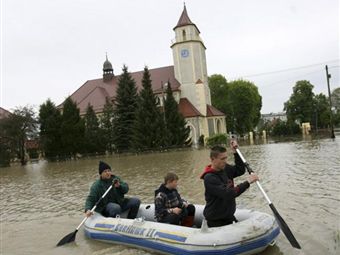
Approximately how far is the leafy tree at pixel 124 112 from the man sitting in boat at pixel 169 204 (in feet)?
122

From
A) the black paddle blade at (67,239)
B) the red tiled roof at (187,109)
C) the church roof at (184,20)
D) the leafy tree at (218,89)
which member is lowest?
the black paddle blade at (67,239)

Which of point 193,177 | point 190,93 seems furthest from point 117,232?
point 190,93

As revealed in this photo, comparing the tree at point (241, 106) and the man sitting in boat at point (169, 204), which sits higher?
the tree at point (241, 106)

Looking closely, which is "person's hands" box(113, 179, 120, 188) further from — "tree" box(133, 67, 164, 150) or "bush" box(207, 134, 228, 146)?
"bush" box(207, 134, 228, 146)

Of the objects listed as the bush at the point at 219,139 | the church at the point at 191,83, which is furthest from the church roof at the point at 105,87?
the bush at the point at 219,139

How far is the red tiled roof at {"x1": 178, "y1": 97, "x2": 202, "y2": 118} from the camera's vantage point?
50.5 m

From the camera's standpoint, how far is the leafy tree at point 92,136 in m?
46.1

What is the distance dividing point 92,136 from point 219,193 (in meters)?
42.2

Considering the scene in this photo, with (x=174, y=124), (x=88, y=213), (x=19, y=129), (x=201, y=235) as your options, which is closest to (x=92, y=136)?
(x=19, y=129)

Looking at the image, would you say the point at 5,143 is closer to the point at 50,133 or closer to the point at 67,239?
the point at 50,133

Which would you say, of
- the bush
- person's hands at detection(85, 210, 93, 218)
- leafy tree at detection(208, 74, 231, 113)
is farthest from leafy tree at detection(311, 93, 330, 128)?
person's hands at detection(85, 210, 93, 218)

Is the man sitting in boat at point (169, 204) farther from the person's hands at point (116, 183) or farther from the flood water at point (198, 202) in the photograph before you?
the person's hands at point (116, 183)

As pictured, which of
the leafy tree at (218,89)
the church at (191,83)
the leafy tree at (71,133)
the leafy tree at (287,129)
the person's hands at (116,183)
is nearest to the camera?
the person's hands at (116,183)

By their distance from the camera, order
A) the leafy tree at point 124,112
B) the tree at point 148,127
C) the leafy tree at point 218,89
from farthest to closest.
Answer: the leafy tree at point 218,89 < the leafy tree at point 124,112 < the tree at point 148,127
